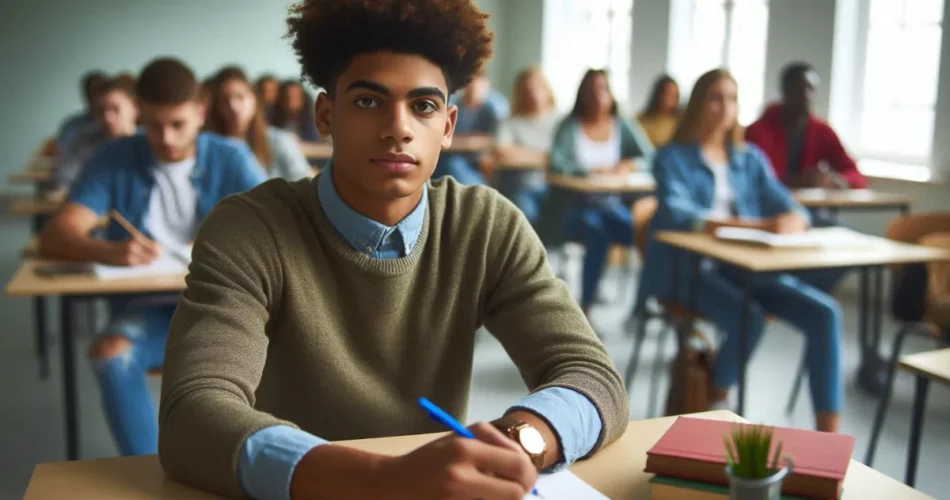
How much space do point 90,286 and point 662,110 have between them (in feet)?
15.7

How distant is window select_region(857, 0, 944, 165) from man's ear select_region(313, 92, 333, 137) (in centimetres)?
494

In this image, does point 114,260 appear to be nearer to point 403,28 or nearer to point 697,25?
point 403,28

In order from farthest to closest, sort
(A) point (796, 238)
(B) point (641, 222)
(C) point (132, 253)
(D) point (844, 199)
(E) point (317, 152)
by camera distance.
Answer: (E) point (317, 152) → (D) point (844, 199) → (B) point (641, 222) → (A) point (796, 238) → (C) point (132, 253)

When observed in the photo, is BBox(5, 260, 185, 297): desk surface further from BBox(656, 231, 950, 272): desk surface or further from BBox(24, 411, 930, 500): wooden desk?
BBox(656, 231, 950, 272): desk surface

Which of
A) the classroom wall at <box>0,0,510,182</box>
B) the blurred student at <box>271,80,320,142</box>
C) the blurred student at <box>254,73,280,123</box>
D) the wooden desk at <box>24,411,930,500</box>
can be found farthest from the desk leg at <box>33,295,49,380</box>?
the classroom wall at <box>0,0,510,182</box>

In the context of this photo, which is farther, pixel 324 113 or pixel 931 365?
pixel 931 365

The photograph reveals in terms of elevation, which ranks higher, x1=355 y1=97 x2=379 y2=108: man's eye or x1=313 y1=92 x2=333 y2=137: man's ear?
x1=355 y1=97 x2=379 y2=108: man's eye

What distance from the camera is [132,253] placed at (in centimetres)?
245

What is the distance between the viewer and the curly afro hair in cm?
121

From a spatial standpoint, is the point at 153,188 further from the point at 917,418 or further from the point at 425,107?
the point at 917,418

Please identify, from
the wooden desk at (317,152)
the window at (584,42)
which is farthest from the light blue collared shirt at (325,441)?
the window at (584,42)

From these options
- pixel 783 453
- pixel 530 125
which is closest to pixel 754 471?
pixel 783 453

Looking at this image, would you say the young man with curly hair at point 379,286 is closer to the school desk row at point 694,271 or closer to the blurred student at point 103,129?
the school desk row at point 694,271

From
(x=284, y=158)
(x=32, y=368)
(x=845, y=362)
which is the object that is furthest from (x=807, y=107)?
(x=32, y=368)
